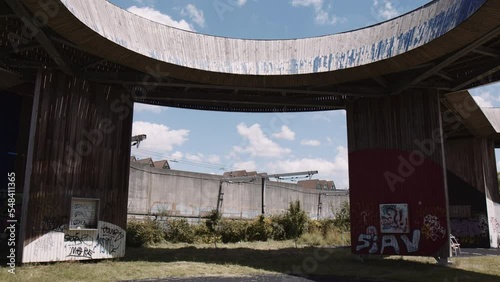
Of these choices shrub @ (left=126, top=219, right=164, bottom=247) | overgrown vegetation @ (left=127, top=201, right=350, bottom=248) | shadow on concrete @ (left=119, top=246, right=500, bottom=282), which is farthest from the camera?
overgrown vegetation @ (left=127, top=201, right=350, bottom=248)

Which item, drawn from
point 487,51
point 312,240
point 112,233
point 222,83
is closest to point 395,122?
point 487,51

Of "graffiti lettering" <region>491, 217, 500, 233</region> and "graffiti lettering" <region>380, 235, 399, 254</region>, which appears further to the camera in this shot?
"graffiti lettering" <region>491, 217, 500, 233</region>

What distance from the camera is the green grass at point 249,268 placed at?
1326 cm

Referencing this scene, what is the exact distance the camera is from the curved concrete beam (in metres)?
12.7

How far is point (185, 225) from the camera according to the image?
27.4 metres

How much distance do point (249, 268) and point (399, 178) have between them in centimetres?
723

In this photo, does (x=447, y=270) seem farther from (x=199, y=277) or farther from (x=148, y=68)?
(x=148, y=68)

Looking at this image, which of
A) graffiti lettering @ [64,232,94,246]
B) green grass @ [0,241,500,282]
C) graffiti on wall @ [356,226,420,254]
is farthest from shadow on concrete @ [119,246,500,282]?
graffiti lettering @ [64,232,94,246]

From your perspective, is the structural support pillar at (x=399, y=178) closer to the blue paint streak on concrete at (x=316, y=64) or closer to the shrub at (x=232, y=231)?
the blue paint streak on concrete at (x=316, y=64)

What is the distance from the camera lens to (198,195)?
111 ft

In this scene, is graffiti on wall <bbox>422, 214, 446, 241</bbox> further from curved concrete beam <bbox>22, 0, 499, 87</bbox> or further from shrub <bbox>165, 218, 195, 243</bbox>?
shrub <bbox>165, 218, 195, 243</bbox>

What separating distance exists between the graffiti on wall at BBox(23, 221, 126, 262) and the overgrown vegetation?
262 inches

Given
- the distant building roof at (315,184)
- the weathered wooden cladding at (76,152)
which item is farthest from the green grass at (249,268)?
the distant building roof at (315,184)

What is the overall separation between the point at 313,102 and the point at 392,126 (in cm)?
420
